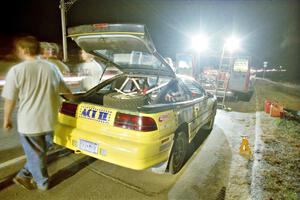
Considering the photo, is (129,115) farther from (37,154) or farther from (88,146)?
(37,154)

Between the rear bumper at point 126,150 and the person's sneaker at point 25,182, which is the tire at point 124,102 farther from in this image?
the person's sneaker at point 25,182

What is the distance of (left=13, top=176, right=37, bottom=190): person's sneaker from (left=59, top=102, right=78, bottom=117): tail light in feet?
3.29

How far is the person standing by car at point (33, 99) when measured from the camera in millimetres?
2684

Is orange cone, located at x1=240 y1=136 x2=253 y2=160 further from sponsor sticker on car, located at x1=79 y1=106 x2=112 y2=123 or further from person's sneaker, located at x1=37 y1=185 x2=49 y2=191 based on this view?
person's sneaker, located at x1=37 y1=185 x2=49 y2=191

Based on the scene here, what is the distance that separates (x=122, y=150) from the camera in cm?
Answer: 305

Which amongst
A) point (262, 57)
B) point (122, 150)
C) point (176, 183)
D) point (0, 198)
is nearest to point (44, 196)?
point (0, 198)

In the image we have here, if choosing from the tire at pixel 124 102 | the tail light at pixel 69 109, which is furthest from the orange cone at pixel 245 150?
the tail light at pixel 69 109

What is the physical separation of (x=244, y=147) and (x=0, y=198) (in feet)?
13.4

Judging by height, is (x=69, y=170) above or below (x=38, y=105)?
below

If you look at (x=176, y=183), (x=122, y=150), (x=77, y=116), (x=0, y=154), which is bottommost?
(x=176, y=183)

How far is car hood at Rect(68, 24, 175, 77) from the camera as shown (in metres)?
3.38

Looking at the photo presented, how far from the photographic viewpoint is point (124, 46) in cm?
392

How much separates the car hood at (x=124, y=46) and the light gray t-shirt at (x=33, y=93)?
101 cm

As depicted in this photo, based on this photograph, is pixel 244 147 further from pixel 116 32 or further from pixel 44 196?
pixel 44 196
